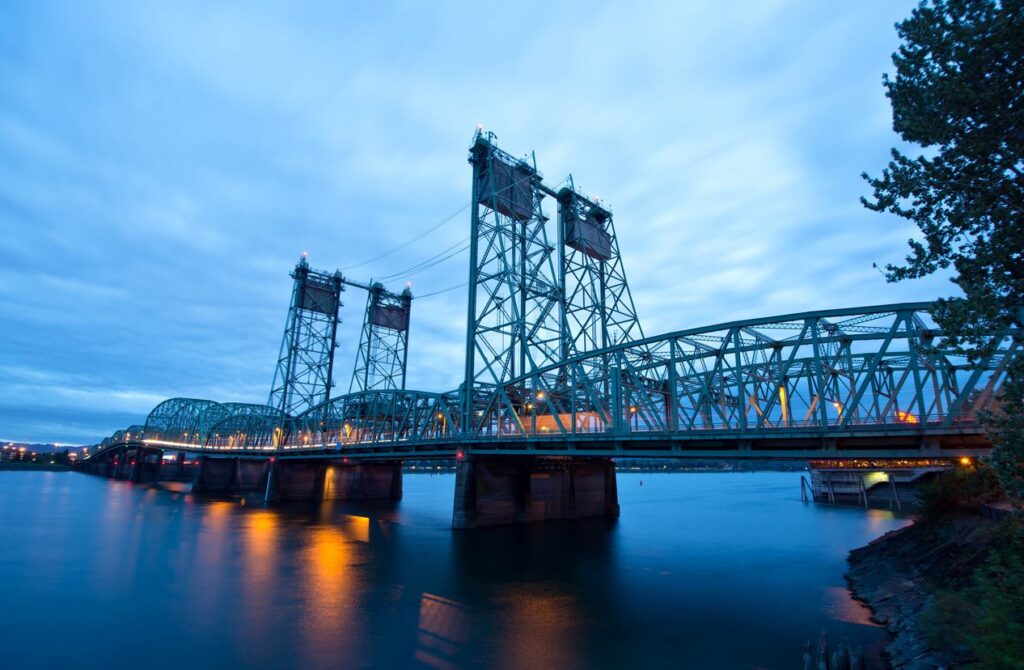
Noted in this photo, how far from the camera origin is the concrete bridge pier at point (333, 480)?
69.9 metres

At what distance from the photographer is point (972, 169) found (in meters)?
10.8

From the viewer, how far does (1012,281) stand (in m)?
9.71

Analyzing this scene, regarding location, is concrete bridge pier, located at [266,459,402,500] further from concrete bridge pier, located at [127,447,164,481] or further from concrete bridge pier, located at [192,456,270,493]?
concrete bridge pier, located at [127,447,164,481]

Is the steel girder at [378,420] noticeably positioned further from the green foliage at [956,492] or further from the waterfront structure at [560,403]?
the green foliage at [956,492]

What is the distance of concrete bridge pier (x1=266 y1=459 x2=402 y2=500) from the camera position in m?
69.9

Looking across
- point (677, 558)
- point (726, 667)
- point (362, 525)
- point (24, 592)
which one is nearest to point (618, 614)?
point (726, 667)

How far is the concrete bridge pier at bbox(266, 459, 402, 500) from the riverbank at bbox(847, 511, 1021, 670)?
61.3 metres

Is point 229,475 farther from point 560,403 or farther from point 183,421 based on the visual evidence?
point 560,403

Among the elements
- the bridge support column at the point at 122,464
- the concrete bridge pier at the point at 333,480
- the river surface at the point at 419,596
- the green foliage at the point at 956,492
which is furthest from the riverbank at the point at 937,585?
the bridge support column at the point at 122,464

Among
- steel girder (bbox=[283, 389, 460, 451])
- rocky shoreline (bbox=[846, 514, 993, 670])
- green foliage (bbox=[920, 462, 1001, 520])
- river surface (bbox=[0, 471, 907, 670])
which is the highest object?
steel girder (bbox=[283, 389, 460, 451])

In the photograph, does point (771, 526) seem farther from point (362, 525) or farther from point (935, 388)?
point (362, 525)

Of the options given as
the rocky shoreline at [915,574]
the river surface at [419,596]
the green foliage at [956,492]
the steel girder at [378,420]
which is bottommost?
the river surface at [419,596]

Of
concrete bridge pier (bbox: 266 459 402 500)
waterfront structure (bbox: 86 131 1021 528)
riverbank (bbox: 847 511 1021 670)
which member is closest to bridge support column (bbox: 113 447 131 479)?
waterfront structure (bbox: 86 131 1021 528)

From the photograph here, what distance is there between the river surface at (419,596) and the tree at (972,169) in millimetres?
10965
